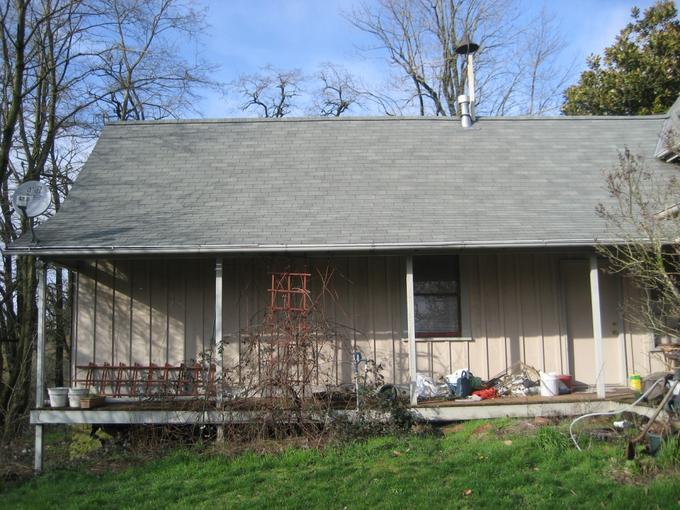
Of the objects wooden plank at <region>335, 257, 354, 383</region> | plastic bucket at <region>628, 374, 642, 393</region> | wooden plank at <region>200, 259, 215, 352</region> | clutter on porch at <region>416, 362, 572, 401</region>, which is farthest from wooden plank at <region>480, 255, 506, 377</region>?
wooden plank at <region>200, 259, 215, 352</region>

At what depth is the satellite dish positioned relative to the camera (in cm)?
947

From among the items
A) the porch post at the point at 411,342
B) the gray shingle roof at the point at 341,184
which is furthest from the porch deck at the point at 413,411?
the gray shingle roof at the point at 341,184

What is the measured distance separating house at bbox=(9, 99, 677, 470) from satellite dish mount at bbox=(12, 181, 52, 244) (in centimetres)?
40

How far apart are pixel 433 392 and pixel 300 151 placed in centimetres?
520

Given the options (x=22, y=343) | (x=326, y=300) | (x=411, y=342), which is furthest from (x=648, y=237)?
(x=22, y=343)

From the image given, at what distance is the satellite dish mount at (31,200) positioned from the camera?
31.0 feet

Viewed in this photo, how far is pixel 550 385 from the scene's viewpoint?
398 inches

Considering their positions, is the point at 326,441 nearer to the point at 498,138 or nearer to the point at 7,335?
the point at 498,138

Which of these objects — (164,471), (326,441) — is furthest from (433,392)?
(164,471)

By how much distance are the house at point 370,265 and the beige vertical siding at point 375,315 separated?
2 cm

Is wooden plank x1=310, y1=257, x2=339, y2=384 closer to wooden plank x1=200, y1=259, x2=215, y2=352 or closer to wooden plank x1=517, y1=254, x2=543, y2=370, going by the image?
wooden plank x1=200, y1=259, x2=215, y2=352

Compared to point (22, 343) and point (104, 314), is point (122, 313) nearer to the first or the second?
point (104, 314)

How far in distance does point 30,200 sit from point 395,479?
6.35 m

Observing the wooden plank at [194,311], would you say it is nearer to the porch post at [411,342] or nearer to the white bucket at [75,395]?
the white bucket at [75,395]
